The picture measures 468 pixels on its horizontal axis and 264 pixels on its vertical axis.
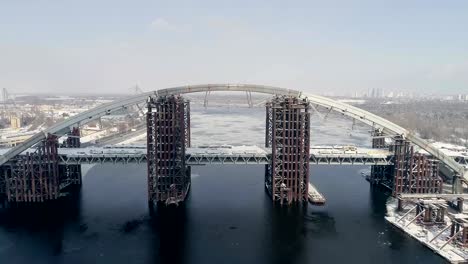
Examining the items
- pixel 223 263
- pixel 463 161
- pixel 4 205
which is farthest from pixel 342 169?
pixel 4 205

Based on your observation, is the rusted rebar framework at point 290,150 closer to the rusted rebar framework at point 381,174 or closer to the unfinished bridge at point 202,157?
the unfinished bridge at point 202,157

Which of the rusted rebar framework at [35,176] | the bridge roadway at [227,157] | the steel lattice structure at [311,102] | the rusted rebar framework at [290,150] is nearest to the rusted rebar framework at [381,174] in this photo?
the bridge roadway at [227,157]

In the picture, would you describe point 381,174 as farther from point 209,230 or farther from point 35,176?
point 35,176

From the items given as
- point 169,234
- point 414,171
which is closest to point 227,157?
point 169,234

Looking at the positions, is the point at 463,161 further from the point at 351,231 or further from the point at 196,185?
the point at 196,185

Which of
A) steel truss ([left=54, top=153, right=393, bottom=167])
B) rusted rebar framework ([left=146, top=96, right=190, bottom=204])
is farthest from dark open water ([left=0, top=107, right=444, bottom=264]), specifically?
steel truss ([left=54, top=153, right=393, bottom=167])

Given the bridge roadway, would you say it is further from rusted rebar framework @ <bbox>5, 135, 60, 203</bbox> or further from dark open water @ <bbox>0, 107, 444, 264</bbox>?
dark open water @ <bbox>0, 107, 444, 264</bbox>

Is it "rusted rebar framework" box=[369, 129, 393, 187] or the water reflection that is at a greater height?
"rusted rebar framework" box=[369, 129, 393, 187]
